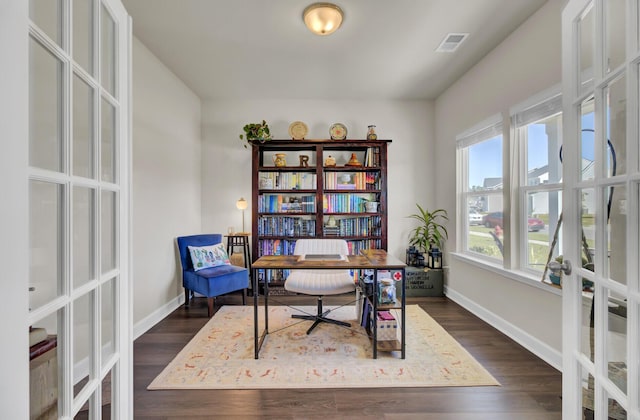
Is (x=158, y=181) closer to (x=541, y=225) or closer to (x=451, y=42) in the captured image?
(x=451, y=42)

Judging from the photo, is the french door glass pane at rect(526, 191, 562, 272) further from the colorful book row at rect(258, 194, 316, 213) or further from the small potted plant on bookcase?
the colorful book row at rect(258, 194, 316, 213)

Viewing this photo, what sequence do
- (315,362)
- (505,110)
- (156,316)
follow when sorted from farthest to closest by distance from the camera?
(156,316)
(505,110)
(315,362)

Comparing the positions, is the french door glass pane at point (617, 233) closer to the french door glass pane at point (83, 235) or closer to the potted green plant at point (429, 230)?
the french door glass pane at point (83, 235)

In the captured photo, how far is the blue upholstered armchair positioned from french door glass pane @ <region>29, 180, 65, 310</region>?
7.62 feet

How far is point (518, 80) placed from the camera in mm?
2492

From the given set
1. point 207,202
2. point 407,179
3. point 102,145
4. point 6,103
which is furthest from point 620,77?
point 207,202

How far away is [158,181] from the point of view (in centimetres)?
300

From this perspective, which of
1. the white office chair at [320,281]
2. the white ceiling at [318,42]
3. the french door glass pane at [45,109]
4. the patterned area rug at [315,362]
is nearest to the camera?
the french door glass pane at [45,109]

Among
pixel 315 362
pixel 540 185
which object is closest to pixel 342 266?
pixel 315 362

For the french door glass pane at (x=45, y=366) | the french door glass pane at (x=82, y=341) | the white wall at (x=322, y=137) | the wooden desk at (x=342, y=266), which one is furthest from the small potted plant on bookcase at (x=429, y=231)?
the french door glass pane at (x=45, y=366)

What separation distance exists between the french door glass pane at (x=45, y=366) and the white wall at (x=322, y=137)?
3.36 metres

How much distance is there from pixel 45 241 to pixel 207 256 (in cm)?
271

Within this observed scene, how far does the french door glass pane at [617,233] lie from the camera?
36.7 inches

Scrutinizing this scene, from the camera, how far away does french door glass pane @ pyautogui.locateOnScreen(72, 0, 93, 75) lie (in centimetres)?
90
